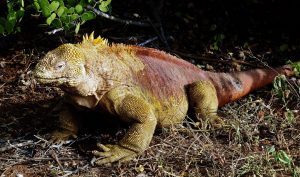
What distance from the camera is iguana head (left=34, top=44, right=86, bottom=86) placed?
4516mm

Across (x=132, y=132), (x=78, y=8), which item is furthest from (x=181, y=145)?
(x=78, y=8)

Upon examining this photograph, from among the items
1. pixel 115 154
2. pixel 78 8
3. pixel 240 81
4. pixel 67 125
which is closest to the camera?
pixel 115 154

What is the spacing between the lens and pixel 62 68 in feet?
15.0

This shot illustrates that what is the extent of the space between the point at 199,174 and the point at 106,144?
894 millimetres

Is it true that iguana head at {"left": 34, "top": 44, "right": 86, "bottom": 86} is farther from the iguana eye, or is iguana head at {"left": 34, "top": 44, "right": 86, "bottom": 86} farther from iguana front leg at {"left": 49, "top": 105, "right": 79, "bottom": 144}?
iguana front leg at {"left": 49, "top": 105, "right": 79, "bottom": 144}

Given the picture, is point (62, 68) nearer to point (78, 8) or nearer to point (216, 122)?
point (78, 8)

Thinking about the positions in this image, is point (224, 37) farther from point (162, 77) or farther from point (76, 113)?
point (76, 113)

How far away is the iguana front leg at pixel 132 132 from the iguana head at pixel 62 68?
1.47 ft

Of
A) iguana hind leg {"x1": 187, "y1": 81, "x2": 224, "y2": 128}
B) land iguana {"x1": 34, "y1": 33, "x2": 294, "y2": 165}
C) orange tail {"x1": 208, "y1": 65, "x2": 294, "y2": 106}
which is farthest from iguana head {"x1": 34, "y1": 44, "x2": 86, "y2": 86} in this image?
orange tail {"x1": 208, "y1": 65, "x2": 294, "y2": 106}

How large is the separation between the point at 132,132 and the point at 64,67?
0.76m

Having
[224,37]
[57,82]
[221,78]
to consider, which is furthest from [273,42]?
[57,82]

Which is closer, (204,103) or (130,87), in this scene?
(130,87)

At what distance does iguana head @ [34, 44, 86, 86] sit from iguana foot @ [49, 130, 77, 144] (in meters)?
0.71

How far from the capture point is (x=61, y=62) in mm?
4598
